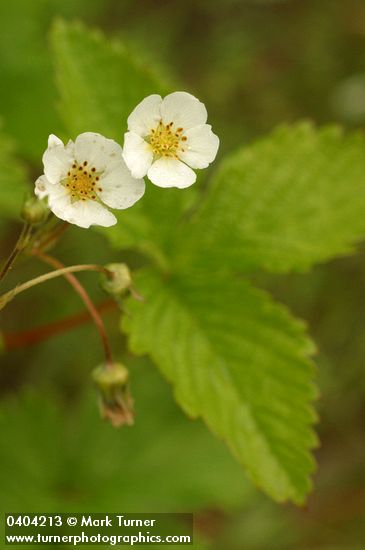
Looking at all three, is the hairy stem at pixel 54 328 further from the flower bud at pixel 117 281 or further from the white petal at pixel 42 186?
the white petal at pixel 42 186

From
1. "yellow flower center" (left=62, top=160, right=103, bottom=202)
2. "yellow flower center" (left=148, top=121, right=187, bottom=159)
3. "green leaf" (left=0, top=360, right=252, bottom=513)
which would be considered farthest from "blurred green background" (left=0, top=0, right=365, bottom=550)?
"yellow flower center" (left=148, top=121, right=187, bottom=159)

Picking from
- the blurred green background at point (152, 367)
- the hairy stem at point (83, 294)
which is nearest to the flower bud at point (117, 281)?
the hairy stem at point (83, 294)

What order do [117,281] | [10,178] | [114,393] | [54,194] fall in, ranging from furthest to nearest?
[10,178], [114,393], [117,281], [54,194]

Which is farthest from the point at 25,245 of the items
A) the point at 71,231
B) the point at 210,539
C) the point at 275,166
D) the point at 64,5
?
the point at 64,5

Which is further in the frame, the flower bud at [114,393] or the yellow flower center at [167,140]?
the flower bud at [114,393]

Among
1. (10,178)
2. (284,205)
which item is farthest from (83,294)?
(284,205)

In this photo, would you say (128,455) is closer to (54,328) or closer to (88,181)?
(54,328)

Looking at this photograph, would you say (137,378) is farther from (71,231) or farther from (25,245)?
Result: (25,245)
